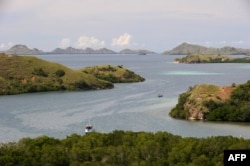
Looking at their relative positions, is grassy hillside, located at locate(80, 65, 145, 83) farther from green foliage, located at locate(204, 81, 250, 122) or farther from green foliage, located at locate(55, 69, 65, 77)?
green foliage, located at locate(204, 81, 250, 122)

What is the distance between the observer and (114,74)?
91.6 meters

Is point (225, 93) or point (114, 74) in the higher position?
point (225, 93)

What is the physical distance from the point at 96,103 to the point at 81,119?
1107 cm

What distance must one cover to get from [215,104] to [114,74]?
1878 inches

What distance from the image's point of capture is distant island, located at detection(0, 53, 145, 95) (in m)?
73.6

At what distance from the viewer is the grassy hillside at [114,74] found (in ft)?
288

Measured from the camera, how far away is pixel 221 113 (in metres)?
43.7

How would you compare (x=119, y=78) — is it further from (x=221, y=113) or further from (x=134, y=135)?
(x=134, y=135)

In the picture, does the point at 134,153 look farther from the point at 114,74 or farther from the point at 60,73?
the point at 114,74

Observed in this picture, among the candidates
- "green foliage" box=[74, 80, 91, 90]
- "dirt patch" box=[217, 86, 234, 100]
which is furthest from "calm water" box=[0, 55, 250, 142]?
"green foliage" box=[74, 80, 91, 90]

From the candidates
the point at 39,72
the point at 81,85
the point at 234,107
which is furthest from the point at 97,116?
the point at 39,72

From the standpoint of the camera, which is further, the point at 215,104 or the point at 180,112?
the point at 215,104

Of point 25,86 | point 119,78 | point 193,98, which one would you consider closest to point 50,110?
point 193,98

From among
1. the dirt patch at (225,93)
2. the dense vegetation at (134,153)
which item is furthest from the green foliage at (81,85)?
the dense vegetation at (134,153)
